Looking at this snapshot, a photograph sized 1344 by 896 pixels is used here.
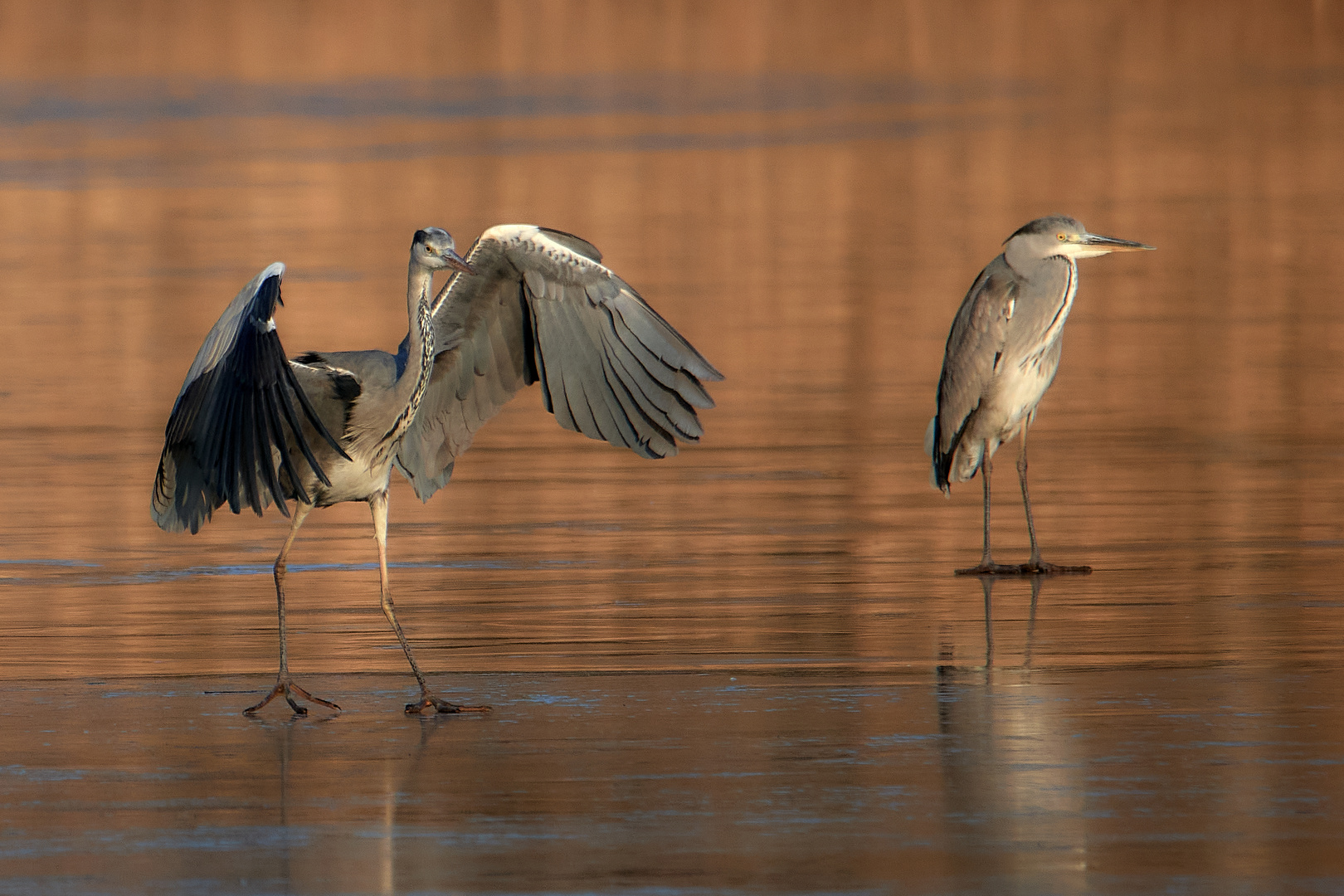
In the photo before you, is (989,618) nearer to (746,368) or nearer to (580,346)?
(580,346)

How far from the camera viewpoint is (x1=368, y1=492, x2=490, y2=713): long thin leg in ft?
29.8

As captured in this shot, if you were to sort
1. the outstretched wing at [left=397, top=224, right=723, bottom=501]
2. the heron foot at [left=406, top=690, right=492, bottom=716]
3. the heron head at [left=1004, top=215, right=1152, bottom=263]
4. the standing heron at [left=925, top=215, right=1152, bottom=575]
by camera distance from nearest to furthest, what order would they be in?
the heron foot at [left=406, top=690, right=492, bottom=716] → the outstretched wing at [left=397, top=224, right=723, bottom=501] → the standing heron at [left=925, top=215, right=1152, bottom=575] → the heron head at [left=1004, top=215, right=1152, bottom=263]

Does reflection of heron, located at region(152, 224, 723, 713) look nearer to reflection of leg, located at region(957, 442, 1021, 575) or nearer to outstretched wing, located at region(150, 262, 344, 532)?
outstretched wing, located at region(150, 262, 344, 532)

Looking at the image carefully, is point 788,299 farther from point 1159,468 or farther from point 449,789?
point 449,789

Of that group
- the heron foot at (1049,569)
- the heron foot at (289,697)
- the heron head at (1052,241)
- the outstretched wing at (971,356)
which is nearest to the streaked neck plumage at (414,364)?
the heron foot at (289,697)

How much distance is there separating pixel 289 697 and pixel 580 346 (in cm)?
198

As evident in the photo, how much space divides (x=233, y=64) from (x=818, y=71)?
15989mm

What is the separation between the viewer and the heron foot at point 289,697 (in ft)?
29.9

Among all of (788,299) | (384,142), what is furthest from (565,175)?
(788,299)

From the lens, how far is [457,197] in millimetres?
32688

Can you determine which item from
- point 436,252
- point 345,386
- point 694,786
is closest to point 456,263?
point 436,252

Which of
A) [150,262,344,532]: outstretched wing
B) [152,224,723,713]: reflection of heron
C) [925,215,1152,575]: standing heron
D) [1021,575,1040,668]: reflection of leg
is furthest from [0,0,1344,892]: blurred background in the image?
[150,262,344,532]: outstretched wing

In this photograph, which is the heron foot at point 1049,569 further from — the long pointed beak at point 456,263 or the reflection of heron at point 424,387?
the long pointed beak at point 456,263

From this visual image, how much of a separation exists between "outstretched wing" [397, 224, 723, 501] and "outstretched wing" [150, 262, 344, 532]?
1212mm
